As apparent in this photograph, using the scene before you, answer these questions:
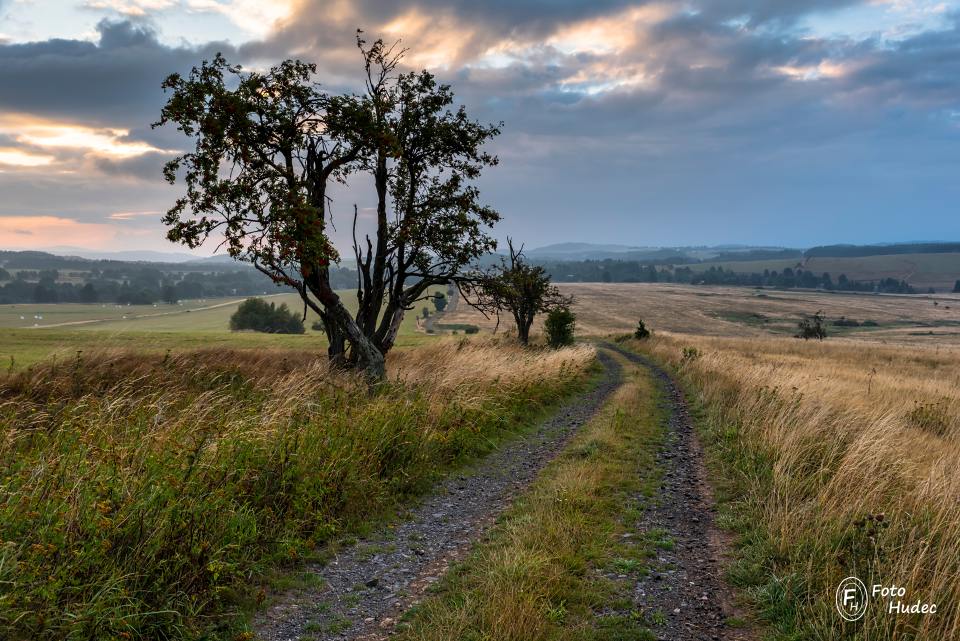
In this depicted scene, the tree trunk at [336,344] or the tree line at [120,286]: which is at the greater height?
the tree line at [120,286]

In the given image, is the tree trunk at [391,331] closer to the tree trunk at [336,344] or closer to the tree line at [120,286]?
the tree trunk at [336,344]

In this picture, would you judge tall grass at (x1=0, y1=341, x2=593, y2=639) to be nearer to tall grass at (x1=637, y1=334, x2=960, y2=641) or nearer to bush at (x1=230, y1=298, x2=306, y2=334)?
tall grass at (x1=637, y1=334, x2=960, y2=641)

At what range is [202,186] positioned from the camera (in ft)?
42.7

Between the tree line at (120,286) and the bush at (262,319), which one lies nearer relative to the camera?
the bush at (262,319)

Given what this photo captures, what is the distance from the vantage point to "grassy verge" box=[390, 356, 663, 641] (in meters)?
4.60

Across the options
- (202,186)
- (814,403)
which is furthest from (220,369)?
(814,403)

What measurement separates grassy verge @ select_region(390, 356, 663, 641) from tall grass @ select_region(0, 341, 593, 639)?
201 cm

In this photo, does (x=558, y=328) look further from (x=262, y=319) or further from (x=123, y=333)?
(x=262, y=319)

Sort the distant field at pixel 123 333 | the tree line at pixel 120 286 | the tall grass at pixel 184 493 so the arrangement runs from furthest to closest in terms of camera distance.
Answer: the tree line at pixel 120 286
the distant field at pixel 123 333
the tall grass at pixel 184 493

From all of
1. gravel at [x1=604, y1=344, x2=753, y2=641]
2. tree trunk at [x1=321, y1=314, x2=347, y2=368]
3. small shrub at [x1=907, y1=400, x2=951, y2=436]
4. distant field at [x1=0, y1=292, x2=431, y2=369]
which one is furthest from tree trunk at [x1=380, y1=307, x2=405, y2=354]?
small shrub at [x1=907, y1=400, x2=951, y2=436]

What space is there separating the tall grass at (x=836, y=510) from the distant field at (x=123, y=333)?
17006 millimetres

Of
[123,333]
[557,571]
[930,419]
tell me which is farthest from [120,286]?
[930,419]

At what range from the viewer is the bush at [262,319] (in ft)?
218

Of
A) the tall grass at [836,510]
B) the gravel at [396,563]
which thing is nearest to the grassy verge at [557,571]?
the gravel at [396,563]
